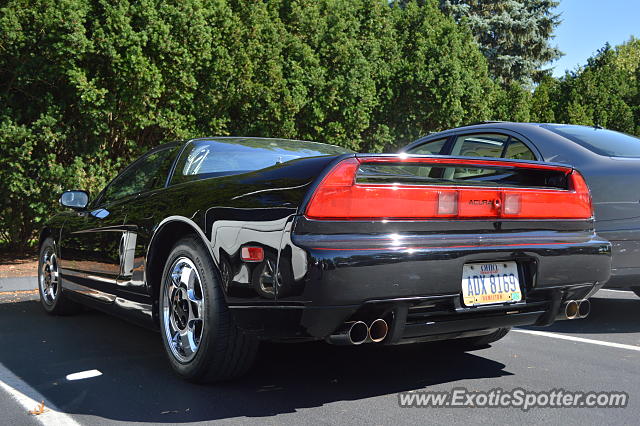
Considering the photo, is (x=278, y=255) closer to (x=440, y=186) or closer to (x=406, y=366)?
(x=440, y=186)

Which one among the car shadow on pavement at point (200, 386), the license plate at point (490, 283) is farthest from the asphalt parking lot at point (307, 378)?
the license plate at point (490, 283)

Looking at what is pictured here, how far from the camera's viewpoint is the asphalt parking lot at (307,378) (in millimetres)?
3105

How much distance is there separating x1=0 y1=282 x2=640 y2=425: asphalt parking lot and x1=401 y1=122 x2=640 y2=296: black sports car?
669 millimetres

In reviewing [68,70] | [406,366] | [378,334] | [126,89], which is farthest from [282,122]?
[378,334]

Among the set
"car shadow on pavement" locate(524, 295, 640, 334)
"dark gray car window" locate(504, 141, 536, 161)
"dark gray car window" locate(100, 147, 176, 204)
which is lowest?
"car shadow on pavement" locate(524, 295, 640, 334)

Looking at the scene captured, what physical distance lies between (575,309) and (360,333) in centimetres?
137

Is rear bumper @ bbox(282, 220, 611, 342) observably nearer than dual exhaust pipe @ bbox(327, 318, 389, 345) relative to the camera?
Yes

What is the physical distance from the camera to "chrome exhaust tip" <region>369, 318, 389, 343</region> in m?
2.99

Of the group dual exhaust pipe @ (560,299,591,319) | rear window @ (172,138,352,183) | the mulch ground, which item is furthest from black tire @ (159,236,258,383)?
the mulch ground

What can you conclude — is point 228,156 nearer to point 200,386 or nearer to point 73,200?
point 200,386

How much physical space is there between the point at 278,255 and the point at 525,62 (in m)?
37.8

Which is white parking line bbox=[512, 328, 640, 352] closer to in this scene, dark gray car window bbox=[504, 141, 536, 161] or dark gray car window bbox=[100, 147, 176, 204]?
dark gray car window bbox=[504, 141, 536, 161]

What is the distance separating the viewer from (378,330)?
301cm

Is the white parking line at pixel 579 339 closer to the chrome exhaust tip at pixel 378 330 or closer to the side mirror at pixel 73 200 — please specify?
the chrome exhaust tip at pixel 378 330
